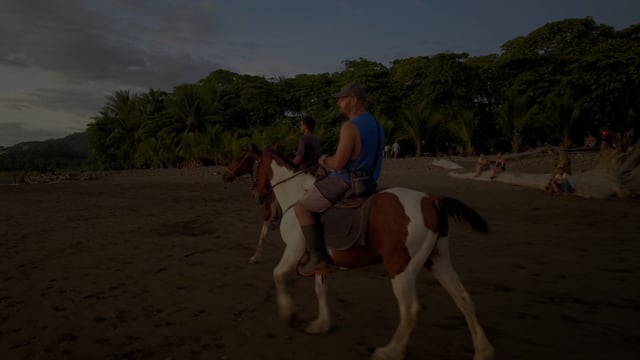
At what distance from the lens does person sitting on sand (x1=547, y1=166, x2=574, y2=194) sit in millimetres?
15938

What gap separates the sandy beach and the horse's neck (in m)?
1.35

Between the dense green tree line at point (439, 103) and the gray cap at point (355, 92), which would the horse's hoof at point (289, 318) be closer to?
the gray cap at point (355, 92)

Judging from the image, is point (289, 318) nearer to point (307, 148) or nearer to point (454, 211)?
point (454, 211)

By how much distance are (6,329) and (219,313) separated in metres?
2.23

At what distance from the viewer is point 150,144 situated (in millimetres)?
50062

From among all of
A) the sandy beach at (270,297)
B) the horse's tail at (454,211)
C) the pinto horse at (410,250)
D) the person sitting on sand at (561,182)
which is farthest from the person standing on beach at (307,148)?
the person sitting on sand at (561,182)

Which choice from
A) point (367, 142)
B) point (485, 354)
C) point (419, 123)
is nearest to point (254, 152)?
point (367, 142)

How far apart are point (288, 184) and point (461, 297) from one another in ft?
7.71

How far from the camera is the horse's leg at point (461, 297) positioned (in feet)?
12.6

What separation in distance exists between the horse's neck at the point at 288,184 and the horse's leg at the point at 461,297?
1.75 metres

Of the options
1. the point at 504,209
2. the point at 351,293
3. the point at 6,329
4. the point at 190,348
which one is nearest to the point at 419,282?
the point at 351,293

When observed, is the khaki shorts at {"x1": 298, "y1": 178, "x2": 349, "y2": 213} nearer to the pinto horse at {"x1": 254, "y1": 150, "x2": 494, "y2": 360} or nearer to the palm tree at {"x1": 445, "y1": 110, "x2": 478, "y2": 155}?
the pinto horse at {"x1": 254, "y1": 150, "x2": 494, "y2": 360}

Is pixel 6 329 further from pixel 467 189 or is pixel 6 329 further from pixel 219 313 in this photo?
pixel 467 189

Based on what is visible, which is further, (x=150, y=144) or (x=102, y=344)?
(x=150, y=144)
